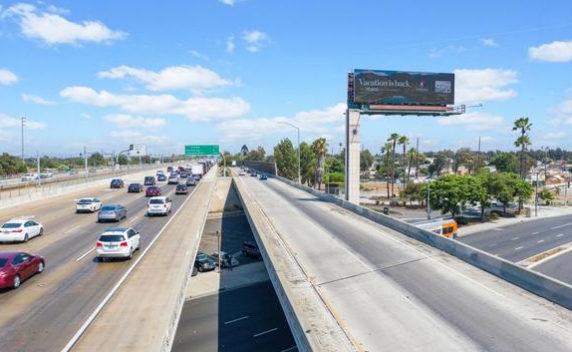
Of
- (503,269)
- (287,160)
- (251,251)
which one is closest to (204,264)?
(251,251)

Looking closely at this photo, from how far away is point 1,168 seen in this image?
356ft

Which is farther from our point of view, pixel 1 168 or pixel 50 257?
pixel 1 168

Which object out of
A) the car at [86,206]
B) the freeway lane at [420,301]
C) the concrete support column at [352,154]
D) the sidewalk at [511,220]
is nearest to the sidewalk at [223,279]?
the freeway lane at [420,301]

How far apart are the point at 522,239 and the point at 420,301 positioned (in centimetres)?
4677

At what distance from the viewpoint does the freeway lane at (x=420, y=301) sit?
1084 cm

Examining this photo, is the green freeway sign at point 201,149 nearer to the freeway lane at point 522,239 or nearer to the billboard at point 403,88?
the freeway lane at point 522,239

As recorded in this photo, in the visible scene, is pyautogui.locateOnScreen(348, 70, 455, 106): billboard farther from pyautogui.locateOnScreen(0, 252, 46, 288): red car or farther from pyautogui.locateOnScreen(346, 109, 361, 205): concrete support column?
pyautogui.locateOnScreen(0, 252, 46, 288): red car

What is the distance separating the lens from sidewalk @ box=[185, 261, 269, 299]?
31.3 metres

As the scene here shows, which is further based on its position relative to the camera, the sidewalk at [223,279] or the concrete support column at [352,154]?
the concrete support column at [352,154]

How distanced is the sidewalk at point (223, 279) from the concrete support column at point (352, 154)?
1110 centimetres

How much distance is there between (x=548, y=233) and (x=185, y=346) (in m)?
53.7

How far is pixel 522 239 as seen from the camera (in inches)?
2096

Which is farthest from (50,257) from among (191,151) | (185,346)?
(191,151)

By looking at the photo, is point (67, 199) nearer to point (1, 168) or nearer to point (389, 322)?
point (389, 322)
